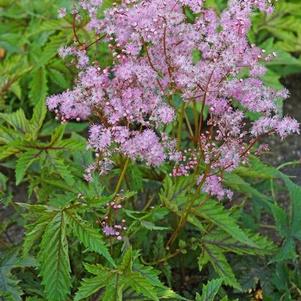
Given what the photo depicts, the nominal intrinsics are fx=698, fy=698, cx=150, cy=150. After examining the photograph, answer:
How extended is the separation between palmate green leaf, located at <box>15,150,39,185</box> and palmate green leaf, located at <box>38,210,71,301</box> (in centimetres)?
31

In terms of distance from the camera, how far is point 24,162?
2.44m

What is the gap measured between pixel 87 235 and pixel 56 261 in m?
0.15

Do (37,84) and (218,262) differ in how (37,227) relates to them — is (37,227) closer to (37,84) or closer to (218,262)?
(218,262)

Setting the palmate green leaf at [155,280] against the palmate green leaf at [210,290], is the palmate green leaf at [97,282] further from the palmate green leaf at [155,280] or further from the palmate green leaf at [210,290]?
the palmate green leaf at [210,290]

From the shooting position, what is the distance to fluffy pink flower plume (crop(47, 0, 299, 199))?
2.07 metres

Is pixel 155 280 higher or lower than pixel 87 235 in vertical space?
lower

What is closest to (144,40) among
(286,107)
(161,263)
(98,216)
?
(98,216)

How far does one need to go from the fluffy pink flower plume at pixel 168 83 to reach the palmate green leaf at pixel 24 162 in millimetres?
305

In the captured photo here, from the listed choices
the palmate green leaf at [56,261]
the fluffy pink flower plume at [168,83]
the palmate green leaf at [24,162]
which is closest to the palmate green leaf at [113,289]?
the palmate green leaf at [56,261]

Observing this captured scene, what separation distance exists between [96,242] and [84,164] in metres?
0.70

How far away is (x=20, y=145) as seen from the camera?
2.46 m

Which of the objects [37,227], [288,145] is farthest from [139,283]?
[288,145]

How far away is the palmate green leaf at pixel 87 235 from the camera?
2.10 m

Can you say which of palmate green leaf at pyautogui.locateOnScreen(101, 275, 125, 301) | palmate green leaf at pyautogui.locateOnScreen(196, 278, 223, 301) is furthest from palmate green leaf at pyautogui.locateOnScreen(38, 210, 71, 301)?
palmate green leaf at pyautogui.locateOnScreen(196, 278, 223, 301)
